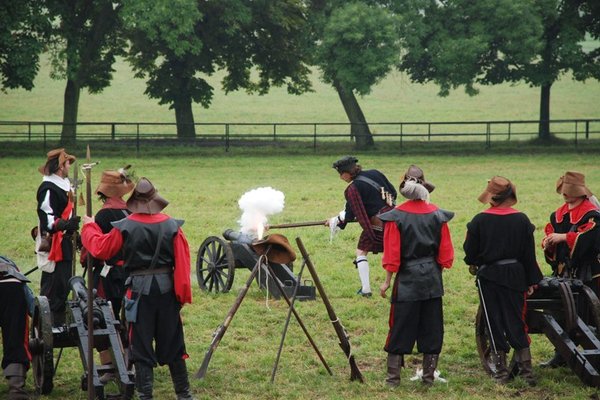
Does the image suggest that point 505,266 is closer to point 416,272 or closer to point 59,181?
point 416,272

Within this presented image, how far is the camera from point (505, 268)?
824cm

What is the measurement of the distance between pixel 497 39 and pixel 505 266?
86.2 feet

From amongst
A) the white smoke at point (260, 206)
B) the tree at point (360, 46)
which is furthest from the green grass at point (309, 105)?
the white smoke at point (260, 206)

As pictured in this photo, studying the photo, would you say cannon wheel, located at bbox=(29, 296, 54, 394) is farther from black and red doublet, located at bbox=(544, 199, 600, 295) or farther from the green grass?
the green grass

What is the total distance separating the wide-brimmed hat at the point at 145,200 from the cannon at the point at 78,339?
0.92 meters

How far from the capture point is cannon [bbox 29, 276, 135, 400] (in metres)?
7.65

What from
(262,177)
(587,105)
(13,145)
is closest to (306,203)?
(262,177)

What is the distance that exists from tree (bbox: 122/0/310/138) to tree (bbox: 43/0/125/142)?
3.77 ft

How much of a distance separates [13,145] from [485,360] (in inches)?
1006

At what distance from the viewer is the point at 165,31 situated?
3094 cm

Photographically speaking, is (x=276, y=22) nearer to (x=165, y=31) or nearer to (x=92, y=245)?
(x=165, y=31)

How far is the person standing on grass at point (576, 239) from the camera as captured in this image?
28.5 feet

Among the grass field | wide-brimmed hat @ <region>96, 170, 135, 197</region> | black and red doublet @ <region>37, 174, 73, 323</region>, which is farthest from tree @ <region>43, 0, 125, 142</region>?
wide-brimmed hat @ <region>96, 170, 135, 197</region>

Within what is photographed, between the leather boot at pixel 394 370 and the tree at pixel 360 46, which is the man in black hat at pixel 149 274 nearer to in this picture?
the leather boot at pixel 394 370
